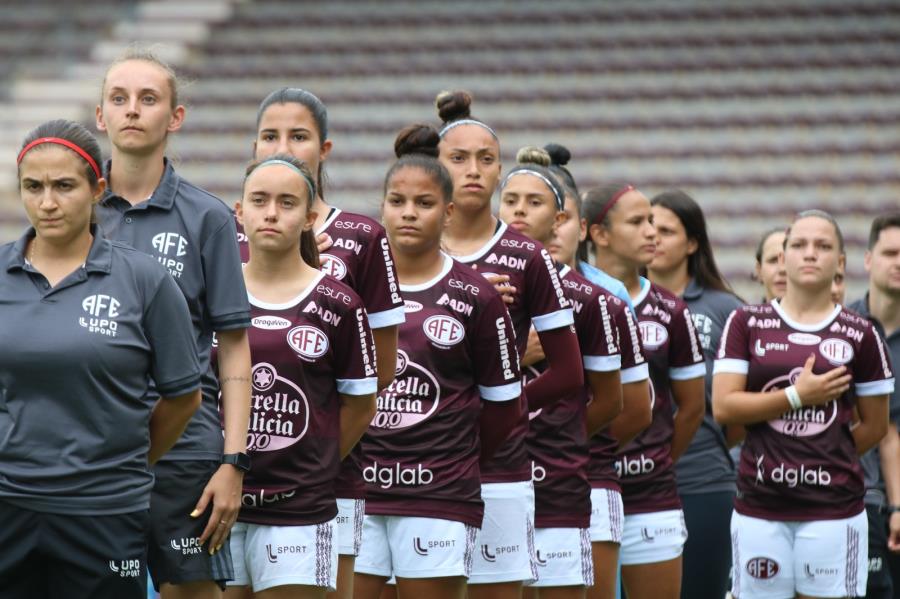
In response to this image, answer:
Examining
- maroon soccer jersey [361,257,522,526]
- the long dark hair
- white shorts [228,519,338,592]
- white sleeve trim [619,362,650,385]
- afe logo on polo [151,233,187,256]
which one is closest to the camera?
afe logo on polo [151,233,187,256]

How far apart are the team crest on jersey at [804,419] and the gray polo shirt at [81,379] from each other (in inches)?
114

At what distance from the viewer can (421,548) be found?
14.2ft

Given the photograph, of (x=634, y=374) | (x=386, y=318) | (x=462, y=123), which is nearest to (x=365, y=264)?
(x=386, y=318)

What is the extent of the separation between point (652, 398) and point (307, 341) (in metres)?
2.14

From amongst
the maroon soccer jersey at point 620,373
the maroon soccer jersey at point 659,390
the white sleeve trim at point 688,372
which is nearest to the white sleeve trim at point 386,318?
the maroon soccer jersey at point 620,373

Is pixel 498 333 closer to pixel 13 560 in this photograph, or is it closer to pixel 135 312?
pixel 135 312

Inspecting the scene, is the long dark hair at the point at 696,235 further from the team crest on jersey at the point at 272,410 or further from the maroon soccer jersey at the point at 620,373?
the team crest on jersey at the point at 272,410

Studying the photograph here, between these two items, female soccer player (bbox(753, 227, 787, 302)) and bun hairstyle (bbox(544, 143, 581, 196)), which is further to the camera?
female soccer player (bbox(753, 227, 787, 302))

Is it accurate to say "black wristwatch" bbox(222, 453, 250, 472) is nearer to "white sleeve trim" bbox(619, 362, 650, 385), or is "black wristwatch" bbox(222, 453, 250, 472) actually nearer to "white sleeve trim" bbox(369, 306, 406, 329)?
"white sleeve trim" bbox(369, 306, 406, 329)

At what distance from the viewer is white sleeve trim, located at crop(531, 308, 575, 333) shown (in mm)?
4793

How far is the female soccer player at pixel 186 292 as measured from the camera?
3576mm

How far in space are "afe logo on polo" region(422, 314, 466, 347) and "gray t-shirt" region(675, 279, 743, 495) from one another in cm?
192

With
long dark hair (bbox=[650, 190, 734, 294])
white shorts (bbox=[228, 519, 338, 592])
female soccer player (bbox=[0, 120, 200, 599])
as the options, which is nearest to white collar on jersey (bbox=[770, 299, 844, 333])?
long dark hair (bbox=[650, 190, 734, 294])

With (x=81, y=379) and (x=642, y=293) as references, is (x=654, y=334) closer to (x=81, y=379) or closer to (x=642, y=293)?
(x=642, y=293)
